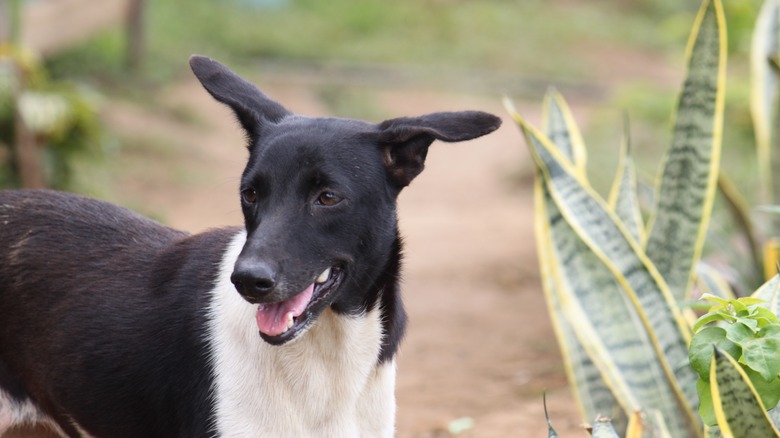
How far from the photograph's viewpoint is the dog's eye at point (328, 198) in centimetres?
269

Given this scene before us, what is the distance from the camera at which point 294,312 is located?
2648mm

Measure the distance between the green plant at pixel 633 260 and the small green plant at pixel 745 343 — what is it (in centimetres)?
Answer: 45

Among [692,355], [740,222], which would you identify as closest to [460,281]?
[740,222]

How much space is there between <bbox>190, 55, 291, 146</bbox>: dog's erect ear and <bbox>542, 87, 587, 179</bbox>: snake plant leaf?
1060 mm

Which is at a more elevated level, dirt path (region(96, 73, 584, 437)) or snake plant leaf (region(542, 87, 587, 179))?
snake plant leaf (region(542, 87, 587, 179))

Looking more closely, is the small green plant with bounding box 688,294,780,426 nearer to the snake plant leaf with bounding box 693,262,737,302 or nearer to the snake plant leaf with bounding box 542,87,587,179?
the snake plant leaf with bounding box 542,87,587,179

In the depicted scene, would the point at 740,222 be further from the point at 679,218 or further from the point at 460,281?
the point at 460,281

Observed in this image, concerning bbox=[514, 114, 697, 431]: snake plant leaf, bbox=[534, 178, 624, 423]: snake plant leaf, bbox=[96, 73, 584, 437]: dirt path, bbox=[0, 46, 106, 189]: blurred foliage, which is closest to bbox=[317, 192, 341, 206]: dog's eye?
bbox=[514, 114, 697, 431]: snake plant leaf

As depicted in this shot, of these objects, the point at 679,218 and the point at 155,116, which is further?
the point at 155,116

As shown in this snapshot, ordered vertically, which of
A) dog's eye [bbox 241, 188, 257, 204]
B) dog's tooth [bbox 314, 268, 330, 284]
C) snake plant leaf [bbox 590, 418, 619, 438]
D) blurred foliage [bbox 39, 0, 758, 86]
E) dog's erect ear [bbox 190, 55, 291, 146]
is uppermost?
dog's erect ear [bbox 190, 55, 291, 146]

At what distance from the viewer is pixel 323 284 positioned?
8.91ft

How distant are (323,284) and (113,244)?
29.8 inches

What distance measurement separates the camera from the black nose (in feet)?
8.14

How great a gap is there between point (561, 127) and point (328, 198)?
125 cm
